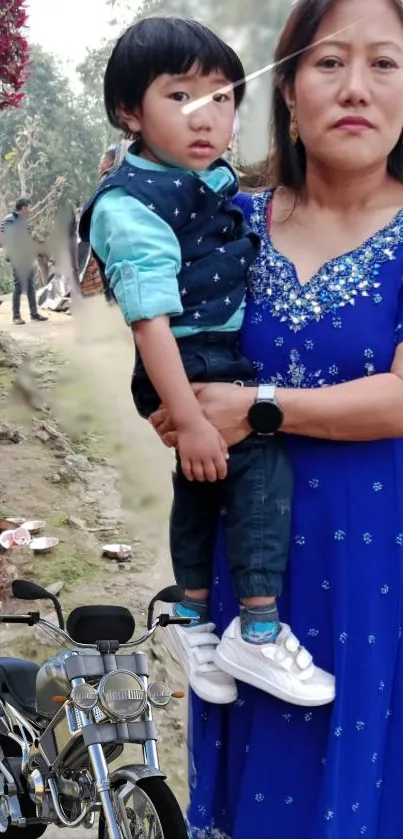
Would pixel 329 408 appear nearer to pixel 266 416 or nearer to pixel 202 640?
pixel 266 416

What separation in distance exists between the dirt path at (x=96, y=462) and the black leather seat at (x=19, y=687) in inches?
7.0

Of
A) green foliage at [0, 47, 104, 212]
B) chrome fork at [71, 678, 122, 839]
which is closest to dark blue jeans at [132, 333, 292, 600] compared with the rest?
chrome fork at [71, 678, 122, 839]

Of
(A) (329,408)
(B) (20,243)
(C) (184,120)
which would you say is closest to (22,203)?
(B) (20,243)

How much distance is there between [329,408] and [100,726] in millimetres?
590

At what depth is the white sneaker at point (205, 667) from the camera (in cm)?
132

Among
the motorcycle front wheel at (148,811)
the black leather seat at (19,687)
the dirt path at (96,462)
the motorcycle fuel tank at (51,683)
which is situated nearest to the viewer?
the motorcycle front wheel at (148,811)

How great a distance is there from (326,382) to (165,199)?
318 millimetres

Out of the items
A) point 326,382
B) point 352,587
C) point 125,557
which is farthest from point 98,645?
point 326,382

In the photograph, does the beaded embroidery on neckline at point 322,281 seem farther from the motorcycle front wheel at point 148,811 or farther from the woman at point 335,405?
the motorcycle front wheel at point 148,811

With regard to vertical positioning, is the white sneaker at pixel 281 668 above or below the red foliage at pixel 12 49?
below

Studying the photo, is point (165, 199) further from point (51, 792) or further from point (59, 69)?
point (51, 792)

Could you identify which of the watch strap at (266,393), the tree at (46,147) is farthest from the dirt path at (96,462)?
the watch strap at (266,393)

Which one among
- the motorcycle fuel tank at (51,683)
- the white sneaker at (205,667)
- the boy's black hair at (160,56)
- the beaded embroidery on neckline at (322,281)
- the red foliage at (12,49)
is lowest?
the motorcycle fuel tank at (51,683)

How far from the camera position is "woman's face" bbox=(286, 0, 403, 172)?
1186 mm
